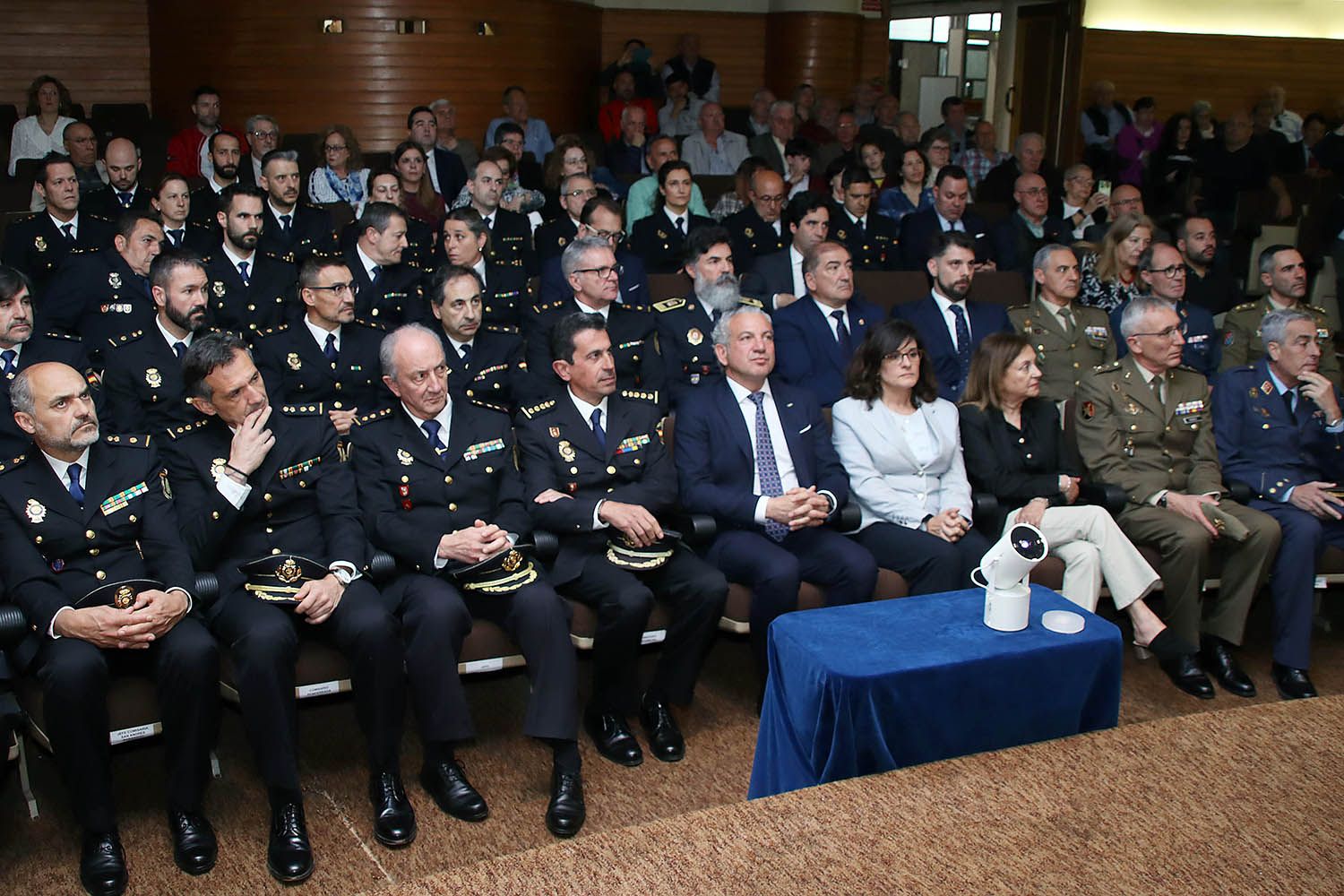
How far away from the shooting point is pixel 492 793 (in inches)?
117

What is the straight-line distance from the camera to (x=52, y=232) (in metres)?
5.21

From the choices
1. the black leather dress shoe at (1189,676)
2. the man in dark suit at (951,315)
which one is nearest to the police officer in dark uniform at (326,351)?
the man in dark suit at (951,315)

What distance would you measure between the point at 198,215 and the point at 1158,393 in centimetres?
431

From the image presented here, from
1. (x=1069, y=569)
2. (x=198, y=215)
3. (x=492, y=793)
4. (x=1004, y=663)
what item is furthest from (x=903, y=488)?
(x=198, y=215)

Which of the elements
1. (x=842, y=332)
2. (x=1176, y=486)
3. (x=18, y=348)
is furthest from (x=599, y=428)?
(x=1176, y=486)

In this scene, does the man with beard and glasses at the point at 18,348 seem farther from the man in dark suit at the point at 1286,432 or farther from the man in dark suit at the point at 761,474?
the man in dark suit at the point at 1286,432

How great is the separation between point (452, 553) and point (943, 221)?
12.9ft

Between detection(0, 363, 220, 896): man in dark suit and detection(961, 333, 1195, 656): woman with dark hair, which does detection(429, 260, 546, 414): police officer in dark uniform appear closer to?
detection(0, 363, 220, 896): man in dark suit

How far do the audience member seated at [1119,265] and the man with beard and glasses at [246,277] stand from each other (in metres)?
3.29

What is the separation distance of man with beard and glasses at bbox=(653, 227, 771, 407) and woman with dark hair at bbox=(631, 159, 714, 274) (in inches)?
39.4

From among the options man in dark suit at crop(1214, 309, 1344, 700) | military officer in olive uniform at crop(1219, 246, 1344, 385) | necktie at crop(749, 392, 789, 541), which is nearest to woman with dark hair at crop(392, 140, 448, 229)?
necktie at crop(749, 392, 789, 541)

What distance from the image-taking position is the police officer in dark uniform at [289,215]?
17.9ft

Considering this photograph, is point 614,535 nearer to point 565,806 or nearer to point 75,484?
point 565,806

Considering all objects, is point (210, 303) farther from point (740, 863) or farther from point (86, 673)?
point (740, 863)
